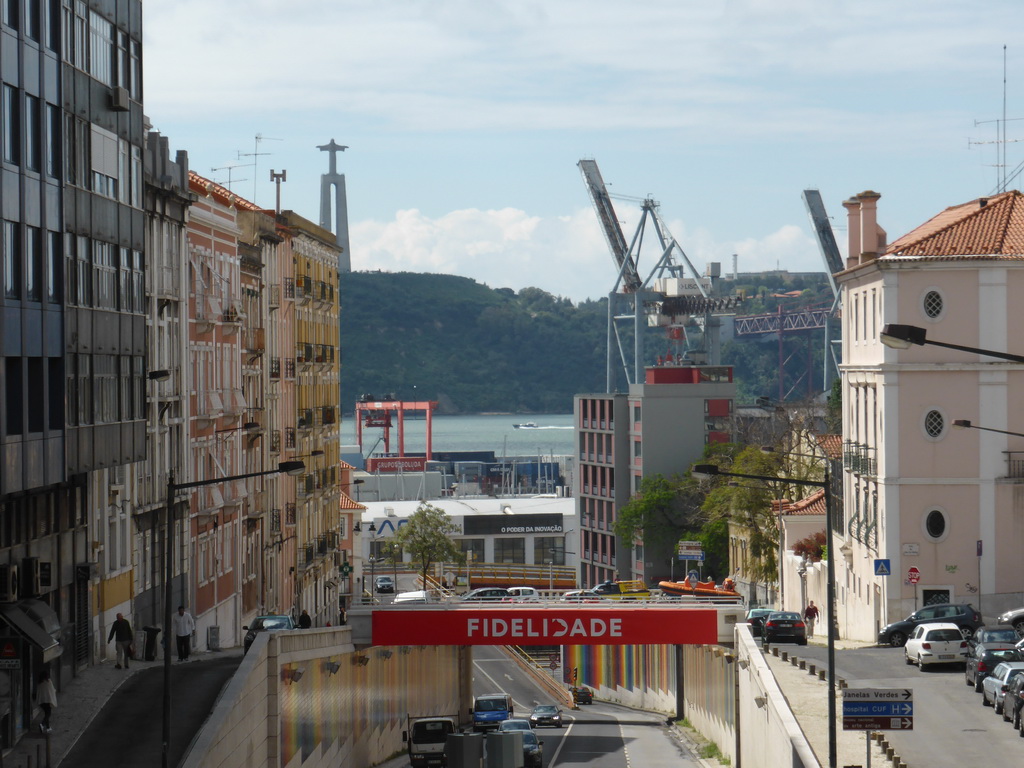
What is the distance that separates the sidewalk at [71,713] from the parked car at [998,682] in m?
19.2

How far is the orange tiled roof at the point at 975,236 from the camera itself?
61.1 meters

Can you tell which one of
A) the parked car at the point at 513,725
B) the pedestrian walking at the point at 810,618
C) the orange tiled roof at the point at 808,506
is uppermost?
the orange tiled roof at the point at 808,506

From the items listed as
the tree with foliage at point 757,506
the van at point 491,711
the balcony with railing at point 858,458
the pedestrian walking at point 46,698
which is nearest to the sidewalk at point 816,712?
the van at point 491,711

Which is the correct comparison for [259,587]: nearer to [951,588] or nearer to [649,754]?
[649,754]

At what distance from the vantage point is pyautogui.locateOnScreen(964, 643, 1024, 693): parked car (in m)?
42.3

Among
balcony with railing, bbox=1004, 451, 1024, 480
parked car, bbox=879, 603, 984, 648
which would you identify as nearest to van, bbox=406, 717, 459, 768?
parked car, bbox=879, 603, 984, 648

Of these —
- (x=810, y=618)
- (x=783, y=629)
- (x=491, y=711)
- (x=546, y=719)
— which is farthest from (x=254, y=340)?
(x=810, y=618)

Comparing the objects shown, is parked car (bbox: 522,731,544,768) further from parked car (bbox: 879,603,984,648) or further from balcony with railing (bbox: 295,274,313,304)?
balcony with railing (bbox: 295,274,313,304)

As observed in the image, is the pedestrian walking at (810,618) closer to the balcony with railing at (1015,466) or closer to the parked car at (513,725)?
the balcony with railing at (1015,466)

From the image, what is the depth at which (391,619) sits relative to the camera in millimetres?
55375

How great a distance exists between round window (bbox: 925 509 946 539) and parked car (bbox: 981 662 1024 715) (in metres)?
21.6

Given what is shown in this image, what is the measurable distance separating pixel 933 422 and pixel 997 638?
18.6 meters

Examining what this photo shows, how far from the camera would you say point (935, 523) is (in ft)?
204

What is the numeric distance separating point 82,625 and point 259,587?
1050 inches
